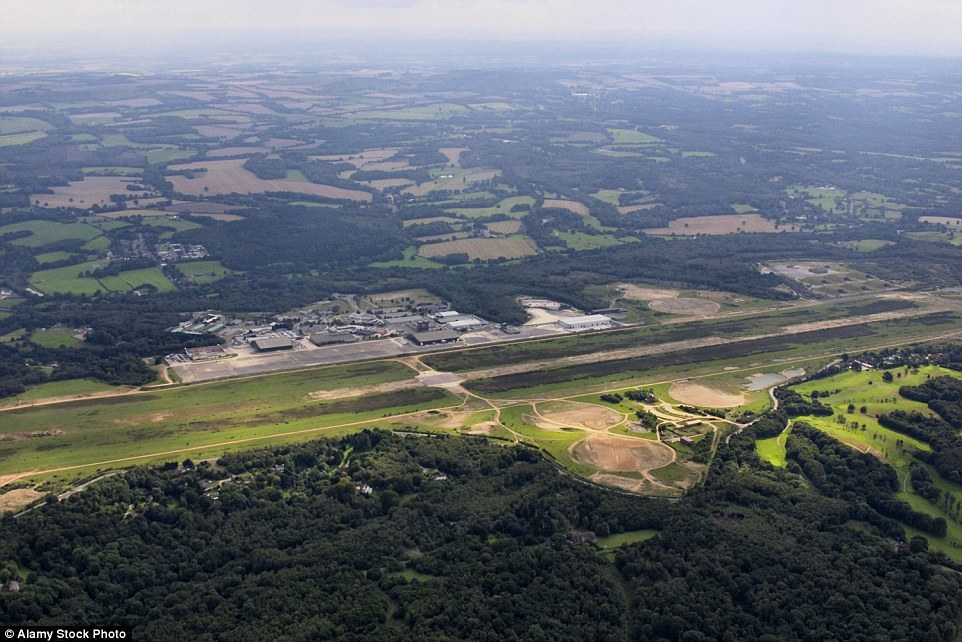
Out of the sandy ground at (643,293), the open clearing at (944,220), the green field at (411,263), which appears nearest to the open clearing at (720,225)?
the open clearing at (944,220)

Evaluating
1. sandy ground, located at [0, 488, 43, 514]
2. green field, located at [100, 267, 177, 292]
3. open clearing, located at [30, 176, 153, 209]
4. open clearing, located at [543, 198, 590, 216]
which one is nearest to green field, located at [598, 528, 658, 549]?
sandy ground, located at [0, 488, 43, 514]

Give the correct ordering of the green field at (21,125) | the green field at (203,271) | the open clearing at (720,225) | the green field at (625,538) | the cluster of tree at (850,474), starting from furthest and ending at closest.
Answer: the green field at (21,125), the open clearing at (720,225), the green field at (203,271), the cluster of tree at (850,474), the green field at (625,538)

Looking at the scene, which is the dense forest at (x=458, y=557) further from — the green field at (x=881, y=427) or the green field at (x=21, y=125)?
the green field at (x=21, y=125)

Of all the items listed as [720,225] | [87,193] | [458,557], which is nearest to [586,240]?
[720,225]

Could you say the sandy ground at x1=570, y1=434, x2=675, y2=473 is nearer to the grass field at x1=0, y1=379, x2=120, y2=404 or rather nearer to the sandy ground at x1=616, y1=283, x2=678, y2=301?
the grass field at x1=0, y1=379, x2=120, y2=404

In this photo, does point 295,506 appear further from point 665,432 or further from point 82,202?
point 82,202

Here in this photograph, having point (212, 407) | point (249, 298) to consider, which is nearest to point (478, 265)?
point (249, 298)
